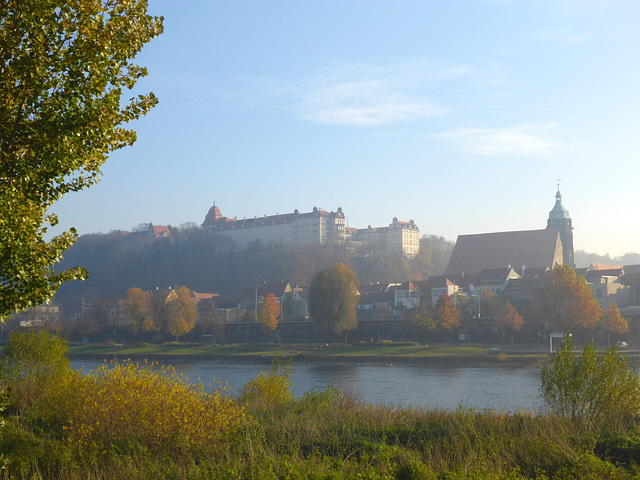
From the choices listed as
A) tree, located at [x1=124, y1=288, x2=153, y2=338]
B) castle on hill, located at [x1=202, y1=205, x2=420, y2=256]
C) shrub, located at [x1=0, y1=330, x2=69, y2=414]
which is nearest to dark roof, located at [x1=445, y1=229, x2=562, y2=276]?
tree, located at [x1=124, y1=288, x2=153, y2=338]

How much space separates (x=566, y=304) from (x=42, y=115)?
58.3 m

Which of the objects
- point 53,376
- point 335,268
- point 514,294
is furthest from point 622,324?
point 53,376

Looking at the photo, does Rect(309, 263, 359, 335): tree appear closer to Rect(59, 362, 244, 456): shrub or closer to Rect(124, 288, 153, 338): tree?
Rect(124, 288, 153, 338): tree

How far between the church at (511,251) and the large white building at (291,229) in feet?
Result: 150

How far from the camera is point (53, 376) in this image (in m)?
18.1

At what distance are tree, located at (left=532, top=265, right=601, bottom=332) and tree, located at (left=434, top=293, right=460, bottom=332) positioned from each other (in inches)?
299

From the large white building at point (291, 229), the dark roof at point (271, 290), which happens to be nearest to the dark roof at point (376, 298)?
the dark roof at point (271, 290)

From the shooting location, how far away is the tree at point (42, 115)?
247 inches

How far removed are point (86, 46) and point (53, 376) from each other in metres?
13.4

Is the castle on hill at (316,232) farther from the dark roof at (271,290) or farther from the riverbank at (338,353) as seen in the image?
the riverbank at (338,353)

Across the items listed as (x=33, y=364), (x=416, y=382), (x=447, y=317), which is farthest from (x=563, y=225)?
(x=33, y=364)

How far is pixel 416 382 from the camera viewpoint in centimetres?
3844

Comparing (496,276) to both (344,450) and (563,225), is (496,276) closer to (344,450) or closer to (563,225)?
(563,225)

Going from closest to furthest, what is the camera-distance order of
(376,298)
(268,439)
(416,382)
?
(268,439), (416,382), (376,298)
